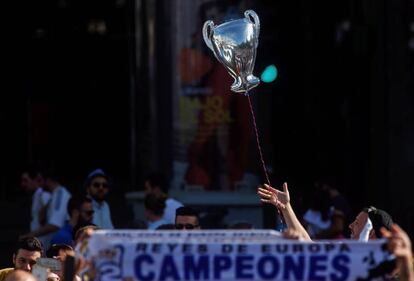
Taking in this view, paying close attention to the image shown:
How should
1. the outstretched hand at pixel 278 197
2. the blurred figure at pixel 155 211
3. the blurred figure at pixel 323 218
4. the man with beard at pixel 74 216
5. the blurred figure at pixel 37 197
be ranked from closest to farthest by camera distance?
the outstretched hand at pixel 278 197 → the man with beard at pixel 74 216 → the blurred figure at pixel 155 211 → the blurred figure at pixel 323 218 → the blurred figure at pixel 37 197

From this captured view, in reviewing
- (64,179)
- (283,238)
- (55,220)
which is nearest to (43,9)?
(64,179)

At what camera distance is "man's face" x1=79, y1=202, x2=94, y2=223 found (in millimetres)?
10914

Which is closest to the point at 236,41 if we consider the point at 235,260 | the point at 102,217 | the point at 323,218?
the point at 235,260

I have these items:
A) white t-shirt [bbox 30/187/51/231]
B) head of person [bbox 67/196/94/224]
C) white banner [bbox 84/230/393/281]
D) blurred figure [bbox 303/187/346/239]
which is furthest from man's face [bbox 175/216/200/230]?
white banner [bbox 84/230/393/281]

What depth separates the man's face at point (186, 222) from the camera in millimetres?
9281

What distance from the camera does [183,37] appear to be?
15.5 meters

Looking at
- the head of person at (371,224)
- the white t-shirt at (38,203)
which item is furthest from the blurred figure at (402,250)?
the white t-shirt at (38,203)

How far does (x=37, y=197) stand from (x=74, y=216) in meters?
1.85

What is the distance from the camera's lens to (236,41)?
24.1ft

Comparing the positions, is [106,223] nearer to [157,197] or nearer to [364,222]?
[157,197]

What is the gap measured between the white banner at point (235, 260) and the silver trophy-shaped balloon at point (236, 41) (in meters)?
2.73

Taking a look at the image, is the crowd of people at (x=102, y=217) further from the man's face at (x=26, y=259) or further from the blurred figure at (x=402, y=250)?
the blurred figure at (x=402, y=250)

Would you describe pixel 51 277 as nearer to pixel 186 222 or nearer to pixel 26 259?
pixel 26 259

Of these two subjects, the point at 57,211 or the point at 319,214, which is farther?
the point at 319,214
